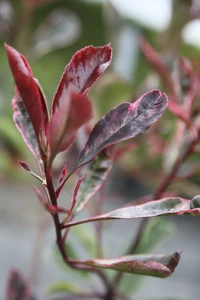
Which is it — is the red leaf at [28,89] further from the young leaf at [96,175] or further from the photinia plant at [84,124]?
the young leaf at [96,175]

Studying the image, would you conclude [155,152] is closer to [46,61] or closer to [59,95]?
[59,95]

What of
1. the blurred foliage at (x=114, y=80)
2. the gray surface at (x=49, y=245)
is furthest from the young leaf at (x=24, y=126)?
the gray surface at (x=49, y=245)

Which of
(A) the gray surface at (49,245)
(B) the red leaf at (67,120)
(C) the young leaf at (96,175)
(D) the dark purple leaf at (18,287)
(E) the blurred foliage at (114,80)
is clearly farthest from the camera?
(A) the gray surface at (49,245)

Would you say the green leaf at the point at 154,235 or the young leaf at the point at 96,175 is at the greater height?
the young leaf at the point at 96,175

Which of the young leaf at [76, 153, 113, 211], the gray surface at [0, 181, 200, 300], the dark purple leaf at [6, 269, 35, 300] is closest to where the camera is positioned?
the young leaf at [76, 153, 113, 211]

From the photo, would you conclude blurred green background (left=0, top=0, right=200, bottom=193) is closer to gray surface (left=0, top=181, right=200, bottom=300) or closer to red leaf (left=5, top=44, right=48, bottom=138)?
gray surface (left=0, top=181, right=200, bottom=300)

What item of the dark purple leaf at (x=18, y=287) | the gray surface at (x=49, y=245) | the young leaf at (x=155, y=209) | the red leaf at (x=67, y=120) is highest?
the red leaf at (x=67, y=120)

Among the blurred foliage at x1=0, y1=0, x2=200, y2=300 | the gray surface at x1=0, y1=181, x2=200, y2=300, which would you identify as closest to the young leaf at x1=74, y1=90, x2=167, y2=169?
the blurred foliage at x1=0, y1=0, x2=200, y2=300
